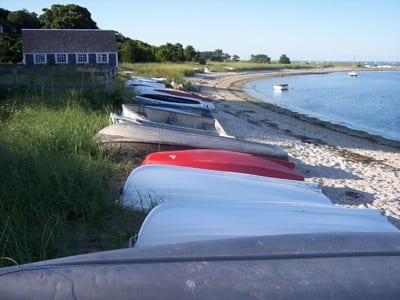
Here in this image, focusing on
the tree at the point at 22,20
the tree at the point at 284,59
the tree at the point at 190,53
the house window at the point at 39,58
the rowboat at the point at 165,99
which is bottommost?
the rowboat at the point at 165,99

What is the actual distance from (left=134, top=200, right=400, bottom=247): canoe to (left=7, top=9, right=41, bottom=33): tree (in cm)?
6117

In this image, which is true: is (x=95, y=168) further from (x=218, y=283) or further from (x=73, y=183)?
(x=218, y=283)

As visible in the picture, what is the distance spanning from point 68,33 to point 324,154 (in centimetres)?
3117

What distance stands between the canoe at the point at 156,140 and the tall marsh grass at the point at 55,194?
0.98 feet

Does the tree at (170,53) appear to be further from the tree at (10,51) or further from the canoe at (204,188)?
the canoe at (204,188)

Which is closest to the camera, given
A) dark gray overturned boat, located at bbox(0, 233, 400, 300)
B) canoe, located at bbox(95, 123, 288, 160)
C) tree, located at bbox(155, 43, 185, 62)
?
dark gray overturned boat, located at bbox(0, 233, 400, 300)

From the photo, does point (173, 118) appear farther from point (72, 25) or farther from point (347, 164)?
point (72, 25)

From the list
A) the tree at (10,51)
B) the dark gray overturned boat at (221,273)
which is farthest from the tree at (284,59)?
the dark gray overturned boat at (221,273)

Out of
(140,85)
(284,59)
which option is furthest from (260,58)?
(140,85)

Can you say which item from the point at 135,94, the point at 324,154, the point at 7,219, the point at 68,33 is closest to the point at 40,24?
the point at 68,33

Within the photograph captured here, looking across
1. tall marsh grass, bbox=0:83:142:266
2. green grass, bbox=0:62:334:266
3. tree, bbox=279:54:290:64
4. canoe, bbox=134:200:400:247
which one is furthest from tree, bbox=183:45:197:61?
tree, bbox=279:54:290:64

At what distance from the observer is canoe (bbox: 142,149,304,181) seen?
514cm

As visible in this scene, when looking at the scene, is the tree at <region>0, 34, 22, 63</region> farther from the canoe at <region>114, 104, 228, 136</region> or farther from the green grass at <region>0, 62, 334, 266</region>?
the green grass at <region>0, 62, 334, 266</region>

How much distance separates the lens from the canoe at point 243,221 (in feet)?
9.84
